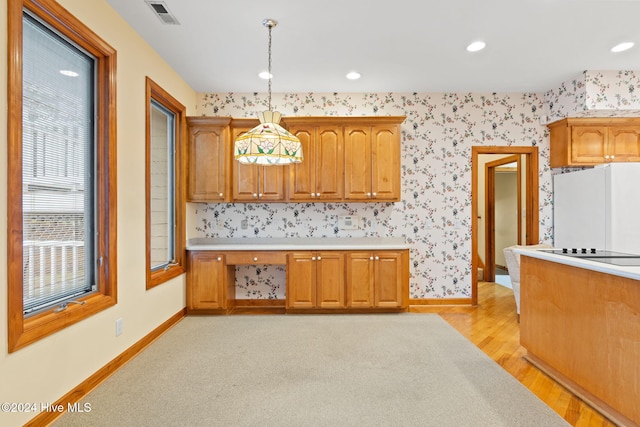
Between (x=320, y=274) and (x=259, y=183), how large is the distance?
1348 millimetres

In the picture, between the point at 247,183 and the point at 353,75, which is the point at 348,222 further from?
the point at 353,75

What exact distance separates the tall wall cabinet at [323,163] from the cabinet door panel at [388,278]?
2.39 feet

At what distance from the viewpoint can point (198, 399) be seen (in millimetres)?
2174

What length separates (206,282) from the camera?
13.1 feet

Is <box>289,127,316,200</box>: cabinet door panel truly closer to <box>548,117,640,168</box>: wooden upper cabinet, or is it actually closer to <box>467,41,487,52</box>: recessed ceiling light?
<box>467,41,487,52</box>: recessed ceiling light

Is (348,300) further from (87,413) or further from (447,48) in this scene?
(447,48)

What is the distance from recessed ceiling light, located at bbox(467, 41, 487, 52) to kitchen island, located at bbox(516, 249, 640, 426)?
1.98 meters

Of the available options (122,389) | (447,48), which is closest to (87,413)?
(122,389)

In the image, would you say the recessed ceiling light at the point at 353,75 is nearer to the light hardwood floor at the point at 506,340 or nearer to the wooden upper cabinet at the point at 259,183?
the wooden upper cabinet at the point at 259,183

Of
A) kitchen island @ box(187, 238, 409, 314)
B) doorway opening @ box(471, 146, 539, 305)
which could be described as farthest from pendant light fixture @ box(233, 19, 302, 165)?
doorway opening @ box(471, 146, 539, 305)

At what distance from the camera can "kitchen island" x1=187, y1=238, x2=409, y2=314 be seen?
13.0ft

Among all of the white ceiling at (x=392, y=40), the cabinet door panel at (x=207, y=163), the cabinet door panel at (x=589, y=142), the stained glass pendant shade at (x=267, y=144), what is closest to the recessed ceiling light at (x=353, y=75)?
A: the white ceiling at (x=392, y=40)

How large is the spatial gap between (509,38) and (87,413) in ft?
14.3

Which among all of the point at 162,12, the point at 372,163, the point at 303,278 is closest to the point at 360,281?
the point at 303,278
